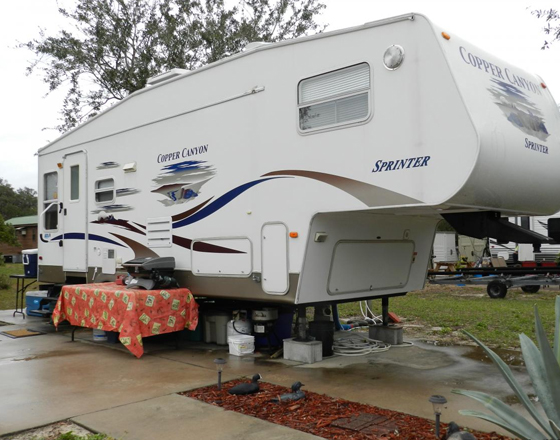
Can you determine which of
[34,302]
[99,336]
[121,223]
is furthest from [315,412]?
[34,302]

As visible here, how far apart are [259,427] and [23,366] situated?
12.2 ft

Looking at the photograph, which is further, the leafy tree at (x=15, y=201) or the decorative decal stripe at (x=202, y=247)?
the leafy tree at (x=15, y=201)

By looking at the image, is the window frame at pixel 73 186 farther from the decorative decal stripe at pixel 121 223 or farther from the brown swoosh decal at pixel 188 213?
the brown swoosh decal at pixel 188 213

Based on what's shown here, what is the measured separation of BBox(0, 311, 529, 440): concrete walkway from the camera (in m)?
4.44

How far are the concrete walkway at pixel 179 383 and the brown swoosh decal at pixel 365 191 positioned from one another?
181 cm

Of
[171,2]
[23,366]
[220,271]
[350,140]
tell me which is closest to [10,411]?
[23,366]

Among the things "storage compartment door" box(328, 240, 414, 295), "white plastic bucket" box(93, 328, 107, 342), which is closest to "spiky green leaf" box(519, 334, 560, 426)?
"storage compartment door" box(328, 240, 414, 295)

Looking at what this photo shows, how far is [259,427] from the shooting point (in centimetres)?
430

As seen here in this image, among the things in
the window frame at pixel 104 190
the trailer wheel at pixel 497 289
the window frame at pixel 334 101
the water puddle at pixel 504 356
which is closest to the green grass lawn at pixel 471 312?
the trailer wheel at pixel 497 289

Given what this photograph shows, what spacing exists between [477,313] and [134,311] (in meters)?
7.13

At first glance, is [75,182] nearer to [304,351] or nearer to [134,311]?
[134,311]

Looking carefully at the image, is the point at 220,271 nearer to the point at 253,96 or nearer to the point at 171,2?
the point at 253,96

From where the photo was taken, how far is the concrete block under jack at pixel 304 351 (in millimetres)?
6477

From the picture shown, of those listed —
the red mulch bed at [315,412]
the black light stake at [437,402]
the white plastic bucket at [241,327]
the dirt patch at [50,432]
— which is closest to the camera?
the black light stake at [437,402]
